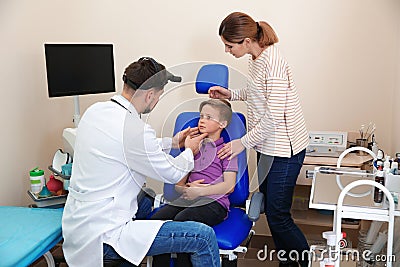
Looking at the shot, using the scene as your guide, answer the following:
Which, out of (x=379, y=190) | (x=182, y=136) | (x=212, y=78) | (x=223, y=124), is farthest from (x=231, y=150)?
(x=379, y=190)

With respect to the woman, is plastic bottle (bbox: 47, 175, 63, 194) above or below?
below

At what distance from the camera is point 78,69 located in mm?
2436

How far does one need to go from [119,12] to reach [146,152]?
1469mm

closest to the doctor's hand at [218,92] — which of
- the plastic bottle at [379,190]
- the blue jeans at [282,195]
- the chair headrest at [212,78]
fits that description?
the chair headrest at [212,78]

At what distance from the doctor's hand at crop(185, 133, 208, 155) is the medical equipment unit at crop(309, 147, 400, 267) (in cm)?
53

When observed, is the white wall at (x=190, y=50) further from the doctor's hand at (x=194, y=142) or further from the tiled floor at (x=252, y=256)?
the doctor's hand at (x=194, y=142)

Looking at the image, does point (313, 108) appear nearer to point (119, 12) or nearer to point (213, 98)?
point (213, 98)

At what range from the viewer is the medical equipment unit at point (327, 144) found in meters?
2.47

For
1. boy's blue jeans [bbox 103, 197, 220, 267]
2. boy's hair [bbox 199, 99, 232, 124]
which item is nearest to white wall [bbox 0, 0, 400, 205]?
boy's hair [bbox 199, 99, 232, 124]

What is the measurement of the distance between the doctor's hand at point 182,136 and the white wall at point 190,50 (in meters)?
0.58

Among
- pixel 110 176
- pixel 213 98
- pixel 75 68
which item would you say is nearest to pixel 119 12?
pixel 75 68

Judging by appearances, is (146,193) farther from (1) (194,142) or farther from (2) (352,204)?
(2) (352,204)

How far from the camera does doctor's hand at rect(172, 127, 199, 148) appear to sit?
2.16 meters

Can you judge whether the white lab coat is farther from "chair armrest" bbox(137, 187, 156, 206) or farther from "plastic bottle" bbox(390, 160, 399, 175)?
"plastic bottle" bbox(390, 160, 399, 175)
